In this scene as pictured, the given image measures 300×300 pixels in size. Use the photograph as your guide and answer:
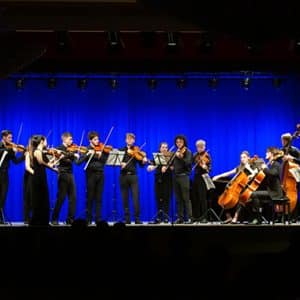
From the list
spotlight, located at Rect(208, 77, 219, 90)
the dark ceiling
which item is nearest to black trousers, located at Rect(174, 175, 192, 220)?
the dark ceiling

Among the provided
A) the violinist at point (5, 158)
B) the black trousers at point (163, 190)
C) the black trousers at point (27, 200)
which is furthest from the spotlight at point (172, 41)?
the black trousers at point (27, 200)

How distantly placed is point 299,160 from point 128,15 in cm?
437

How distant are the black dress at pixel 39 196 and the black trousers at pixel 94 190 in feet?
6.16

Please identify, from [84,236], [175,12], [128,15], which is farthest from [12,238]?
[128,15]

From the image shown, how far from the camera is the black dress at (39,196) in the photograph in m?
9.98

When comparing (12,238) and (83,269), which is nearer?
(83,269)

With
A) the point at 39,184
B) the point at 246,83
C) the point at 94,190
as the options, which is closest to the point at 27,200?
the point at 94,190

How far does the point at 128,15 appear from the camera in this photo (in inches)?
453

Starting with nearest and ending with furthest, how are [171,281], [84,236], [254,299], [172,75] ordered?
1. [254,299]
2. [171,281]
3. [84,236]
4. [172,75]

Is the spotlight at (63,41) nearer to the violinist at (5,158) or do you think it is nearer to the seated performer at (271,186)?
the violinist at (5,158)

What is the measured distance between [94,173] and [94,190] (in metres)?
0.37

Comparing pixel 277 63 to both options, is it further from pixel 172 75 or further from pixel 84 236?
pixel 84 236

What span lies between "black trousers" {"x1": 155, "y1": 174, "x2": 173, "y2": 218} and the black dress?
309cm

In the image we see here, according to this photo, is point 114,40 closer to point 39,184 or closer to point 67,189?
point 67,189
